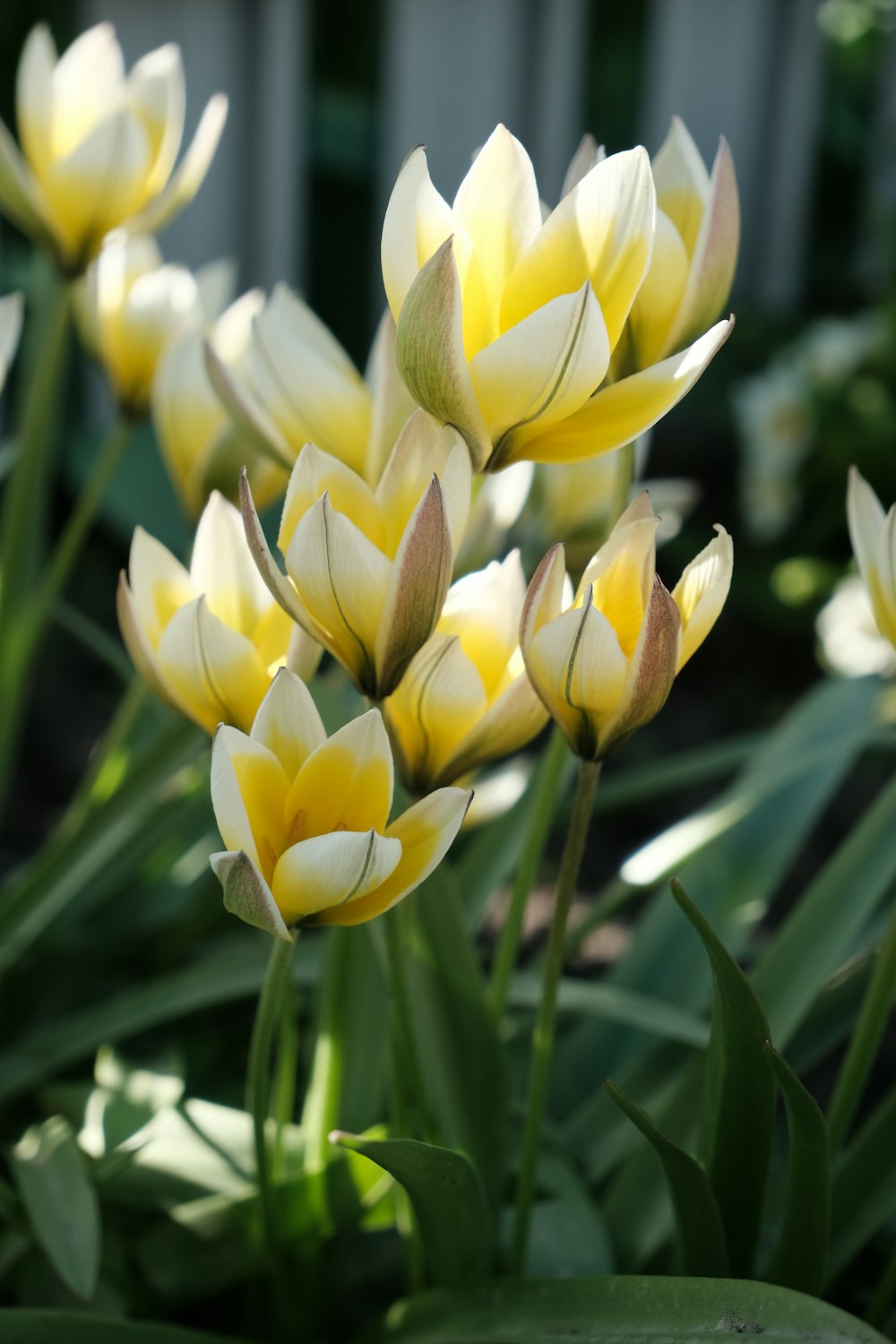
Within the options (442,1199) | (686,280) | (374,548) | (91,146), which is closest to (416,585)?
(374,548)

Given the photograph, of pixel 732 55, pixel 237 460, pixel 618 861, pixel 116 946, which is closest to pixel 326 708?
pixel 237 460

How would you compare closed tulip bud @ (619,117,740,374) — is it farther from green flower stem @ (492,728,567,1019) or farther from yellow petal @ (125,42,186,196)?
yellow petal @ (125,42,186,196)

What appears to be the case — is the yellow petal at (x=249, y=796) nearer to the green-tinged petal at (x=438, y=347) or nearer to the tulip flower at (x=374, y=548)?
the tulip flower at (x=374, y=548)

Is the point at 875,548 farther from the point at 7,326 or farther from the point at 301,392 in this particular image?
the point at 7,326

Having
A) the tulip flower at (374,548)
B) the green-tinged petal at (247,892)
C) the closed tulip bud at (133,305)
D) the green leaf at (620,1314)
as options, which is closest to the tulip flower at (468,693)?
the tulip flower at (374,548)

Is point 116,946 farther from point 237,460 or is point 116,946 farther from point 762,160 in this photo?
point 762,160
